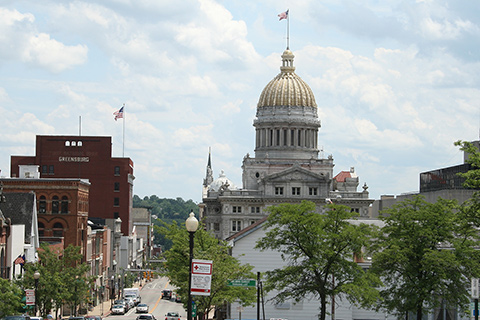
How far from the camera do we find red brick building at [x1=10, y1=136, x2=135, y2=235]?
148375 mm

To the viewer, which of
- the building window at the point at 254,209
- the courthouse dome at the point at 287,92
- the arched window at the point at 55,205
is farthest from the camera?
the courthouse dome at the point at 287,92

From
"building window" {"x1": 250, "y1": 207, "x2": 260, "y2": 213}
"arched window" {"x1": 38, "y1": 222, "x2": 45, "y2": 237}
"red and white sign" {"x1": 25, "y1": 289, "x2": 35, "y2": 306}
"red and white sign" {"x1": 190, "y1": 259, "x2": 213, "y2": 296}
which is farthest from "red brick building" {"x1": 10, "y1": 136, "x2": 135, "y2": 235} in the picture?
"red and white sign" {"x1": 190, "y1": 259, "x2": 213, "y2": 296}

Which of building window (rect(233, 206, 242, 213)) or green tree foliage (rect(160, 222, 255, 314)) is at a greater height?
building window (rect(233, 206, 242, 213))

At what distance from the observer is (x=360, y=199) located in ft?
516

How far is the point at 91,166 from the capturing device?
151 meters

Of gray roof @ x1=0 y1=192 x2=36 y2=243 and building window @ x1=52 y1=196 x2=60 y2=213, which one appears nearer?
gray roof @ x1=0 y1=192 x2=36 y2=243

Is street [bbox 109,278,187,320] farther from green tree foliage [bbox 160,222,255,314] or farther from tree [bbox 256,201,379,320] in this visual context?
tree [bbox 256,201,379,320]

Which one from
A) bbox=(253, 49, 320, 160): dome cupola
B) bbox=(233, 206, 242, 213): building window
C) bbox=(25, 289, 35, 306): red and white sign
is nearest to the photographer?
bbox=(25, 289, 35, 306): red and white sign

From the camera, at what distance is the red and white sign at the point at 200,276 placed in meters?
37.1

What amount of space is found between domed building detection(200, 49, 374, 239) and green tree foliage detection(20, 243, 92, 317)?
74.0m

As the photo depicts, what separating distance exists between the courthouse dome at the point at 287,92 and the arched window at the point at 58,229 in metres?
79.5

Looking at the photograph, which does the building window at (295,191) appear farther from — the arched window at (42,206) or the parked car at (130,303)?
the arched window at (42,206)

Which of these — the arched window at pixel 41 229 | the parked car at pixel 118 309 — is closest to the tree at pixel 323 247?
the parked car at pixel 118 309

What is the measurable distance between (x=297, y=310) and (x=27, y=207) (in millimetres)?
23279
